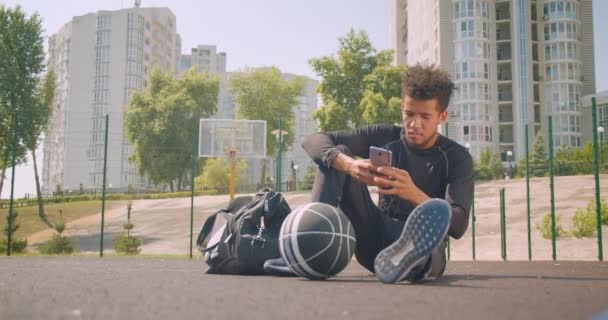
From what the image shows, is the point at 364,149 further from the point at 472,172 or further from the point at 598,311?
the point at 598,311

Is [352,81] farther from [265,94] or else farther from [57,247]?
[57,247]

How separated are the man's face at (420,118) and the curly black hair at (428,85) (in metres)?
0.03

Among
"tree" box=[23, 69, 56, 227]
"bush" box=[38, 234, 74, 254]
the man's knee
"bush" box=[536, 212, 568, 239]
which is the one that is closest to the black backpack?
the man's knee

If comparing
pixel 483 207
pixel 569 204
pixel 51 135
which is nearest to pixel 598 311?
pixel 569 204

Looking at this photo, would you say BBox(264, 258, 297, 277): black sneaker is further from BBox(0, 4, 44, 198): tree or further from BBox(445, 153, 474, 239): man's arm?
BBox(0, 4, 44, 198): tree

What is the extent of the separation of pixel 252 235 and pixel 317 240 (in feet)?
2.74

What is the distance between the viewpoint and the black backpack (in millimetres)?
3998

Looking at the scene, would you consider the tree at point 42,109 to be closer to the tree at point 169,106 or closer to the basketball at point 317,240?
the tree at point 169,106

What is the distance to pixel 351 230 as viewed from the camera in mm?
3467

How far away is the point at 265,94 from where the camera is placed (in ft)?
136

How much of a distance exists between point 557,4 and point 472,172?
52924mm

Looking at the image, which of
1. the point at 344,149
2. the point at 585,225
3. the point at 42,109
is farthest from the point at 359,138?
the point at 42,109

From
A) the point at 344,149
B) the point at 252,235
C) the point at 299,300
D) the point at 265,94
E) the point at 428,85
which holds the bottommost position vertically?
the point at 299,300

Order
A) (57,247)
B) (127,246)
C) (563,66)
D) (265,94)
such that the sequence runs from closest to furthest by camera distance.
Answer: (127,246) → (57,247) → (265,94) → (563,66)
